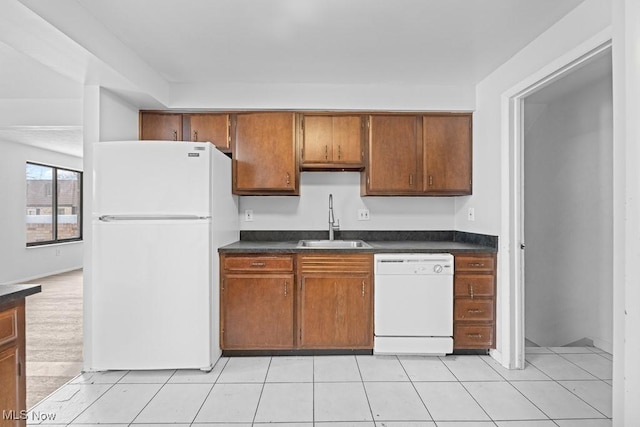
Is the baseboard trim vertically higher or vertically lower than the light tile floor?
higher

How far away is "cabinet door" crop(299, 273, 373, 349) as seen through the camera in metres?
2.94

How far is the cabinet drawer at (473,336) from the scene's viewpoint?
294 centimetres

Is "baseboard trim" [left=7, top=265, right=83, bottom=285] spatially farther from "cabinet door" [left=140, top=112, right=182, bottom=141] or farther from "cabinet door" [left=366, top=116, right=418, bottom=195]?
"cabinet door" [left=366, top=116, right=418, bottom=195]

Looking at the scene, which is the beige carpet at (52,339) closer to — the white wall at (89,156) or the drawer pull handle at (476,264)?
the white wall at (89,156)

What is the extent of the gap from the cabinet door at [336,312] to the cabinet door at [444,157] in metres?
1.13

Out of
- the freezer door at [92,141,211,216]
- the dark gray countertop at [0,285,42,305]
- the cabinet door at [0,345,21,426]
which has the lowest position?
the cabinet door at [0,345,21,426]

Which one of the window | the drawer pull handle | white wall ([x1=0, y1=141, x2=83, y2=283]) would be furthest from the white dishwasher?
the window

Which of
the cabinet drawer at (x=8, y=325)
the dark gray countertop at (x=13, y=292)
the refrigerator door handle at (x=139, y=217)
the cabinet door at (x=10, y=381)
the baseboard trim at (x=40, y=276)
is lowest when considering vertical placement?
the baseboard trim at (x=40, y=276)

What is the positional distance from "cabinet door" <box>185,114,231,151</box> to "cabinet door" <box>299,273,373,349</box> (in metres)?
1.45

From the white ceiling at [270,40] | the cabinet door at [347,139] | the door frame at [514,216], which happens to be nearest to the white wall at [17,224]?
the white ceiling at [270,40]

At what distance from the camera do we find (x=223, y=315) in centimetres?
292

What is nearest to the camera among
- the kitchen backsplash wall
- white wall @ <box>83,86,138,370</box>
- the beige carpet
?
the beige carpet
